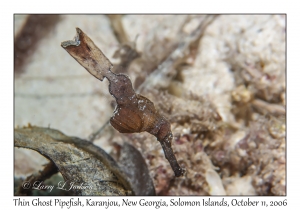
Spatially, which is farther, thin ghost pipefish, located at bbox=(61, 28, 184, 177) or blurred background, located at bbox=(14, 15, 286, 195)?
blurred background, located at bbox=(14, 15, 286, 195)

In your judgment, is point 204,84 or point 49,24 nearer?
point 204,84

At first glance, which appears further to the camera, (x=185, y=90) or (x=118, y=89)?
(x=185, y=90)

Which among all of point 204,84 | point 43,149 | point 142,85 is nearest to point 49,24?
point 142,85

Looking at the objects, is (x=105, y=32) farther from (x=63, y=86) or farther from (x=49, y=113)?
(x=49, y=113)

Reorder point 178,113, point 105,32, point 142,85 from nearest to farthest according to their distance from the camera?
point 178,113
point 142,85
point 105,32

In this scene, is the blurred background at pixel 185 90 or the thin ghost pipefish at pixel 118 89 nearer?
the thin ghost pipefish at pixel 118 89

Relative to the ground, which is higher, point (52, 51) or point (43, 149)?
point (52, 51)

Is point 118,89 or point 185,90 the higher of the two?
point 185,90
